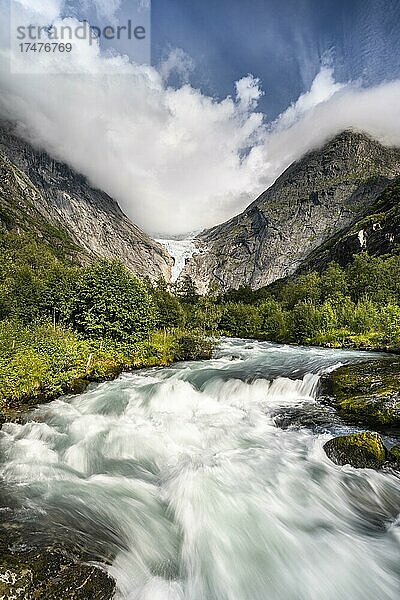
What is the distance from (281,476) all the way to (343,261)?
12096 cm

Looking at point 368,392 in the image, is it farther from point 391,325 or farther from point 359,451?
point 391,325

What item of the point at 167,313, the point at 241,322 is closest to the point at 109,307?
the point at 167,313

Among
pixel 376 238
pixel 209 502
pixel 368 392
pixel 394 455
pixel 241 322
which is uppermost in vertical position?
pixel 376 238

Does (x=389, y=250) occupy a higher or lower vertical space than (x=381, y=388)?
higher

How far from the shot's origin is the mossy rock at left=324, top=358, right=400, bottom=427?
1226 centimetres

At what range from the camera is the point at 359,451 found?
31.4ft

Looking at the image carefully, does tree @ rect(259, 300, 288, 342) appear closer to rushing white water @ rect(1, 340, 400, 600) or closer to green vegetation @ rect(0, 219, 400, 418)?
green vegetation @ rect(0, 219, 400, 418)

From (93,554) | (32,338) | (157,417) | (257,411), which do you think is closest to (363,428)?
(257,411)

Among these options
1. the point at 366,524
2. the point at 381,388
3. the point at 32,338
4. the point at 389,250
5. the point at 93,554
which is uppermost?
the point at 389,250

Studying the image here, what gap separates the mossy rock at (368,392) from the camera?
12.3 meters

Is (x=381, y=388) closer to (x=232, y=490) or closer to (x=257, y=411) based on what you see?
(x=257, y=411)

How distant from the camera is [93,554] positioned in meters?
5.91

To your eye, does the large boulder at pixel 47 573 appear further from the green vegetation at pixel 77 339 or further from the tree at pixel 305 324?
the tree at pixel 305 324

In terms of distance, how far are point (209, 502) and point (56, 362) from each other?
41.4ft
